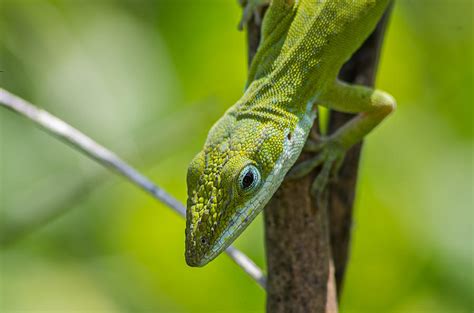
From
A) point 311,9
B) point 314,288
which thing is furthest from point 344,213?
point 311,9

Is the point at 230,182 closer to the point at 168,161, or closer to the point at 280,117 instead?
the point at 280,117

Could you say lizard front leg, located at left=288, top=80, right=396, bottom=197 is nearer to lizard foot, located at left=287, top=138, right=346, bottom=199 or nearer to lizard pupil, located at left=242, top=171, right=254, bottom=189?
lizard foot, located at left=287, top=138, right=346, bottom=199

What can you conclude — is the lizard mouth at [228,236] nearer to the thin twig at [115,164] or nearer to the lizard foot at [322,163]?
the thin twig at [115,164]

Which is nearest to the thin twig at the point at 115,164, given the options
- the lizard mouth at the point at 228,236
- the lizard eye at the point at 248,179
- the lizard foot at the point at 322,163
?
the lizard mouth at the point at 228,236

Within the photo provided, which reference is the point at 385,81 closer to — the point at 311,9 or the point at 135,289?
the point at 311,9

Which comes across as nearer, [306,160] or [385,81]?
[306,160]

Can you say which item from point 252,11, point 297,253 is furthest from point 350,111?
point 297,253

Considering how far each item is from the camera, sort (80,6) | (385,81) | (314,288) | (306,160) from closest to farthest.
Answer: (314,288), (306,160), (385,81), (80,6)
